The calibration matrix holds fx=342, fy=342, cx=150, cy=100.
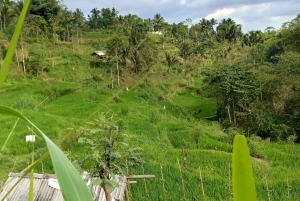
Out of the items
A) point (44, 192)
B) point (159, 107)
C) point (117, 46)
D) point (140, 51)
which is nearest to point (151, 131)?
point (159, 107)

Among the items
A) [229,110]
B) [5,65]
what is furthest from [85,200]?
[229,110]

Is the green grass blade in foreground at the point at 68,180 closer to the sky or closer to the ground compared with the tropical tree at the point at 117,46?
closer to the ground

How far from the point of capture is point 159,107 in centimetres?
1600

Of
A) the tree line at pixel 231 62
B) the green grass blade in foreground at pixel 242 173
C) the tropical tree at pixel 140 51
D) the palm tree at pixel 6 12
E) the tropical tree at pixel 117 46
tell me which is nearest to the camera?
the green grass blade in foreground at pixel 242 173

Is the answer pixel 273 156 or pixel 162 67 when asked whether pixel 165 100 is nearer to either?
pixel 162 67

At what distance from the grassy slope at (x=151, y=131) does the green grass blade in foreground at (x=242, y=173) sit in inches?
5.1

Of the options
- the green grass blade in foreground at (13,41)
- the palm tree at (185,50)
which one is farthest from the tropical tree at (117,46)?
the green grass blade in foreground at (13,41)

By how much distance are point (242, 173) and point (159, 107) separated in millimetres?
15854

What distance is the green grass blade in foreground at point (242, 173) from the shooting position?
0.15 metres

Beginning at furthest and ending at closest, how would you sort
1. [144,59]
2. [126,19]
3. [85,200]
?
[126,19]
[144,59]
[85,200]

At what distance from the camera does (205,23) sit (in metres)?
35.4

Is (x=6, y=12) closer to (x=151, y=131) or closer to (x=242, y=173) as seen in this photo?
(x=151, y=131)

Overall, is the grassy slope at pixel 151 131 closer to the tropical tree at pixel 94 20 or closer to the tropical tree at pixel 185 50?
the tropical tree at pixel 185 50

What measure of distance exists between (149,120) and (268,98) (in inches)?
168
